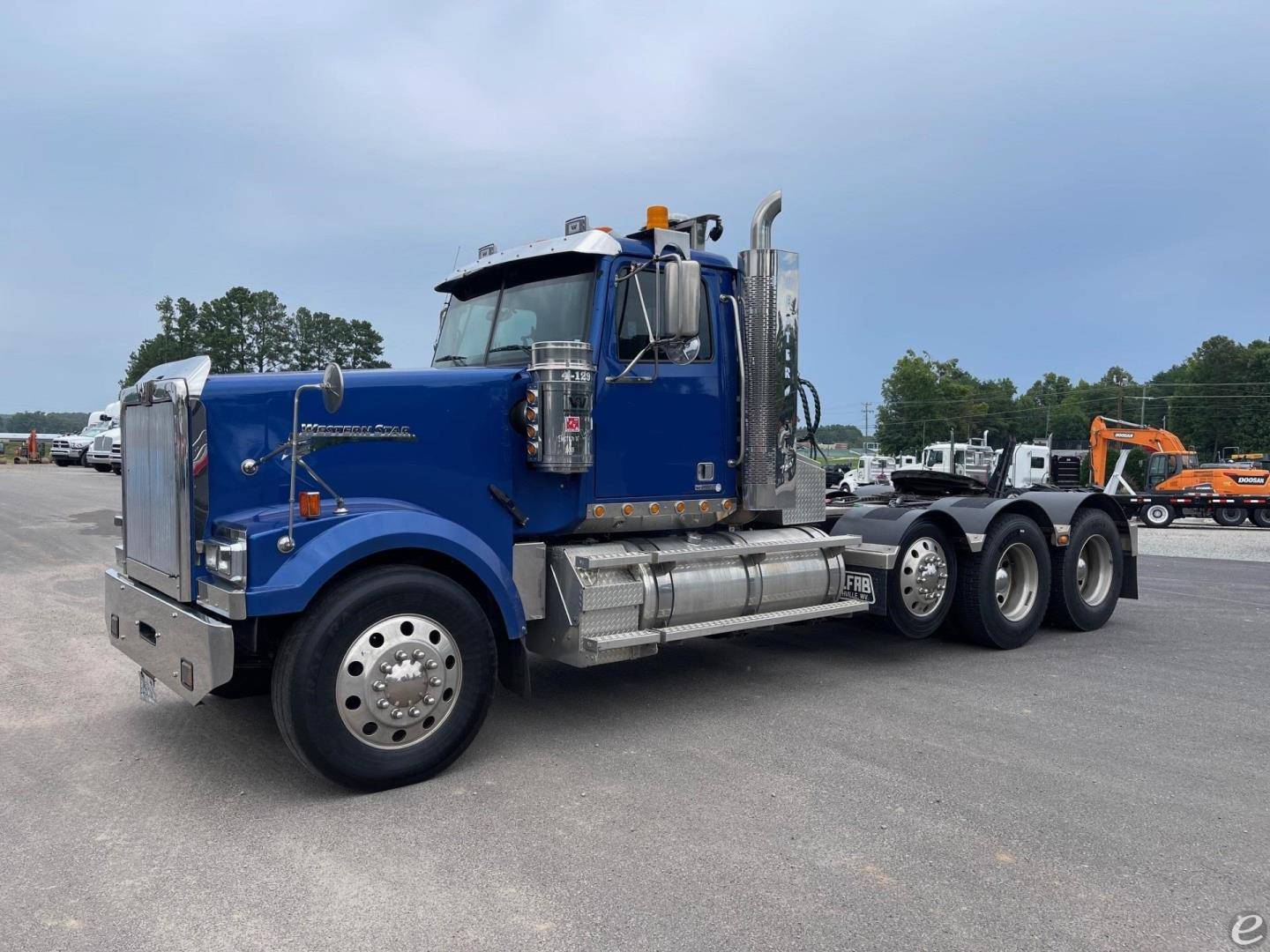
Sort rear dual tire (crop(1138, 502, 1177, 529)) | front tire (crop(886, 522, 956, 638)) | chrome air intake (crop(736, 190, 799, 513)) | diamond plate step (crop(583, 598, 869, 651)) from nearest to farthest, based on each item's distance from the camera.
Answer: diamond plate step (crop(583, 598, 869, 651)) → chrome air intake (crop(736, 190, 799, 513)) → front tire (crop(886, 522, 956, 638)) → rear dual tire (crop(1138, 502, 1177, 529))

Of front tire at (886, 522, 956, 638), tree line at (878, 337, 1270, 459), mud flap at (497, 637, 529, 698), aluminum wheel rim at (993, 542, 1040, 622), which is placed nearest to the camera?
mud flap at (497, 637, 529, 698)

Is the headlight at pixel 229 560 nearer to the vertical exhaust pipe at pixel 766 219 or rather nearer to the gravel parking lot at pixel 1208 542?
the vertical exhaust pipe at pixel 766 219

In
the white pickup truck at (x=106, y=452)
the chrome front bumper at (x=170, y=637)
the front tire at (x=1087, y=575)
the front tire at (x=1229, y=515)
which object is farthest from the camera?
the white pickup truck at (x=106, y=452)

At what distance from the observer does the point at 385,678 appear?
14.3 ft

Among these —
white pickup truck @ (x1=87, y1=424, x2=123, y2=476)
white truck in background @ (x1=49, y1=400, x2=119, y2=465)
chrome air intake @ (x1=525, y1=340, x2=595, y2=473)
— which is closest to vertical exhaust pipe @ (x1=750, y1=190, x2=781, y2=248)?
chrome air intake @ (x1=525, y1=340, x2=595, y2=473)

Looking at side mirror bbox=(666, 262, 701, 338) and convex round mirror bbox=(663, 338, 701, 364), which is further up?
side mirror bbox=(666, 262, 701, 338)

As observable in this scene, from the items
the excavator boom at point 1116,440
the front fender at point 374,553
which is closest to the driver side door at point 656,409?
the front fender at point 374,553

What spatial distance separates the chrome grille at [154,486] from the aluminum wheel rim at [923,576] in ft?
16.2

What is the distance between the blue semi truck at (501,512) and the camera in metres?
4.32

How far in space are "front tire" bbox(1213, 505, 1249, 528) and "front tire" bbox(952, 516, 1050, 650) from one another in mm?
21260

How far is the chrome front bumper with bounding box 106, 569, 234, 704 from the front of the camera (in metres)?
4.13

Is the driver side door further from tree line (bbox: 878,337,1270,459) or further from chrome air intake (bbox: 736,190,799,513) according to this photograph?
tree line (bbox: 878,337,1270,459)

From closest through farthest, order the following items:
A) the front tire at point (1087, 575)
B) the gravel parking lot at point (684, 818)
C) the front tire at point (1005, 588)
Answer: the gravel parking lot at point (684, 818)
the front tire at point (1005, 588)
the front tire at point (1087, 575)

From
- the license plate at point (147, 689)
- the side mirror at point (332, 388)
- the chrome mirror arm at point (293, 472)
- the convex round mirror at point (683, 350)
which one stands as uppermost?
the convex round mirror at point (683, 350)
